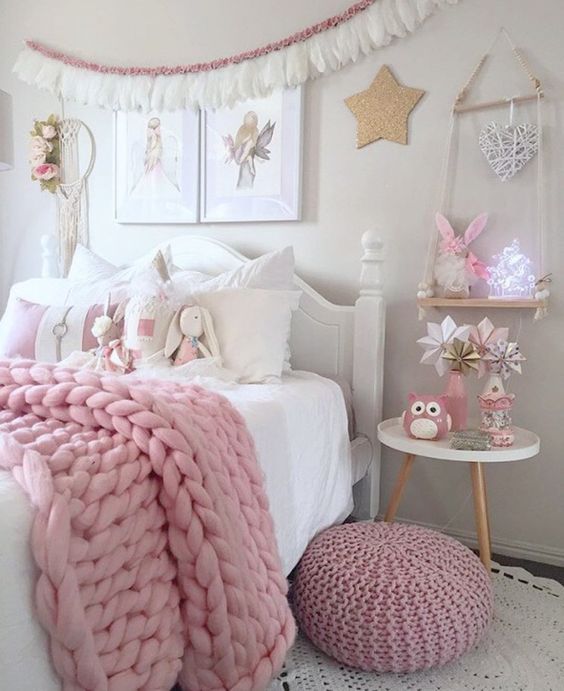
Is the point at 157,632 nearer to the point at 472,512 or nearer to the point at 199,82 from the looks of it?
the point at 472,512

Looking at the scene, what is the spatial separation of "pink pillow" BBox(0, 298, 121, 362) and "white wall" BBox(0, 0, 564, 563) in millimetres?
730

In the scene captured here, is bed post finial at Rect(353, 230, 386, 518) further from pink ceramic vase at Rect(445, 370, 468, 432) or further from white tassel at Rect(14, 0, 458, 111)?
white tassel at Rect(14, 0, 458, 111)

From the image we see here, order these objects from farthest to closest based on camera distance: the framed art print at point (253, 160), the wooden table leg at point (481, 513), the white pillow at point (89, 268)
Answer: the white pillow at point (89, 268)
the framed art print at point (253, 160)
the wooden table leg at point (481, 513)

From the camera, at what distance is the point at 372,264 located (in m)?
2.13

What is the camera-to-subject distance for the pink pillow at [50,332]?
6.67ft

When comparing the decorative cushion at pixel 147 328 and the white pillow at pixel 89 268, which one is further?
the white pillow at pixel 89 268

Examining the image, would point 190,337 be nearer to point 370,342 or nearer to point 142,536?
point 370,342

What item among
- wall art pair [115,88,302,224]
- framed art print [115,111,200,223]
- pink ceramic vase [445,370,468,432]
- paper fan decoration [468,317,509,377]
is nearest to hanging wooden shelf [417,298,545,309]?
paper fan decoration [468,317,509,377]

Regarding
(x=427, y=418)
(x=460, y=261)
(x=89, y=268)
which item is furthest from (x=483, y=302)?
(x=89, y=268)

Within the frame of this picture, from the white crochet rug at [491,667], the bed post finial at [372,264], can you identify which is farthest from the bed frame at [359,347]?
the white crochet rug at [491,667]

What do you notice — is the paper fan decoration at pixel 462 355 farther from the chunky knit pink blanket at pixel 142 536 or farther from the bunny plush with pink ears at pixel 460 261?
the chunky knit pink blanket at pixel 142 536

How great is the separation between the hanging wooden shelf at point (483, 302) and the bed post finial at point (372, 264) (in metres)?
0.16

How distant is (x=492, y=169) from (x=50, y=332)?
1.55 meters

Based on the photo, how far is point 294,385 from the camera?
1862 mm
